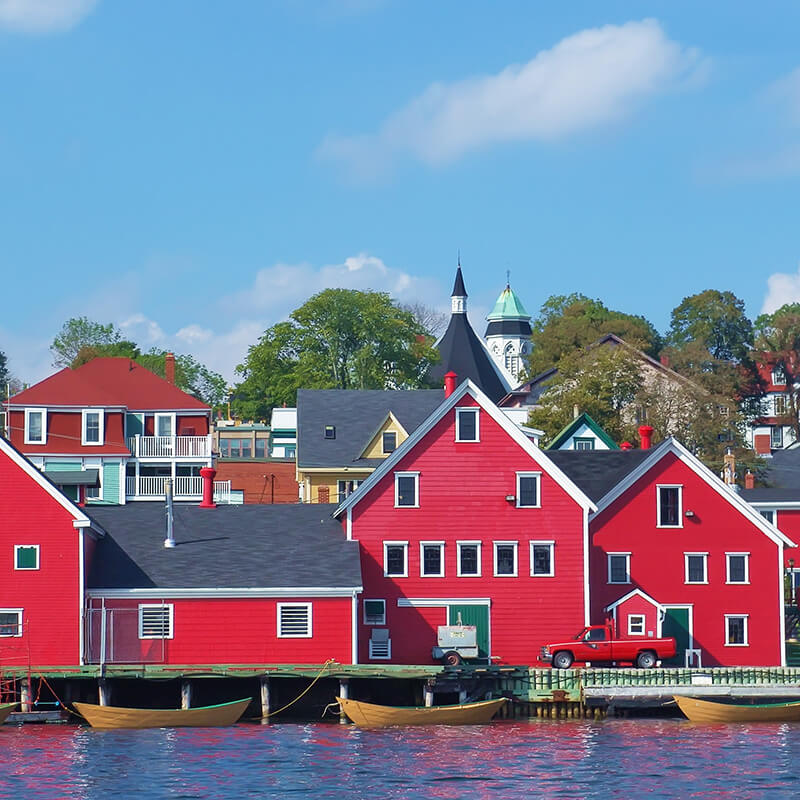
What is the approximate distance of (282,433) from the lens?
115062 millimetres

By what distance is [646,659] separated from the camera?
64.1 metres

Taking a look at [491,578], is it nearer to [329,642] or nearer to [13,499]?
[329,642]

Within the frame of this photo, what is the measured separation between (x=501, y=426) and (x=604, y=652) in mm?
9410

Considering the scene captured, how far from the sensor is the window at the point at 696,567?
6850 cm

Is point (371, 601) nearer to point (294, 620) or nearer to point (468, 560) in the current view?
point (294, 620)

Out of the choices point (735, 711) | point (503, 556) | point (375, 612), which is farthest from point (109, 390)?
point (735, 711)

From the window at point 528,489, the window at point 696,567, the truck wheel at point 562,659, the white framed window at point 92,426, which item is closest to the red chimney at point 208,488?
the window at point 528,489

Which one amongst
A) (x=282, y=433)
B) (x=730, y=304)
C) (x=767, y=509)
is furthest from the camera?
(x=730, y=304)

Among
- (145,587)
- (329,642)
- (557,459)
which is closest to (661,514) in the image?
(557,459)

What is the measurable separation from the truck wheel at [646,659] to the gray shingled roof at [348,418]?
97.3 feet

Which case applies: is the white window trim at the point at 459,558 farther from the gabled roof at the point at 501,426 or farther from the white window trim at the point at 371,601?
the gabled roof at the point at 501,426

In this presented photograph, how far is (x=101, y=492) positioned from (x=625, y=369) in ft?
105

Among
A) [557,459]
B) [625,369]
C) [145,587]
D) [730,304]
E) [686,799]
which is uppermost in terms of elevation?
[730,304]

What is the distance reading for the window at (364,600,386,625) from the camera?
214ft
